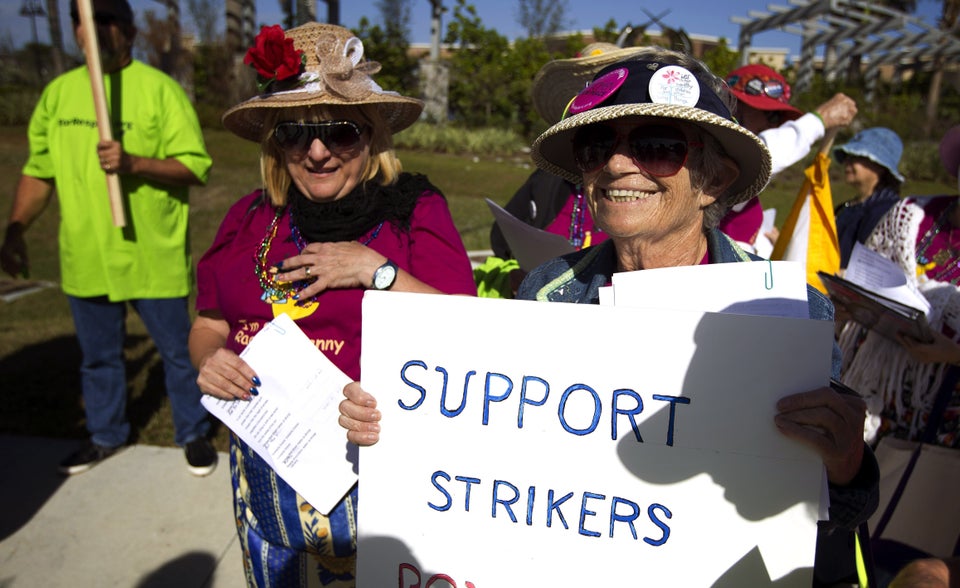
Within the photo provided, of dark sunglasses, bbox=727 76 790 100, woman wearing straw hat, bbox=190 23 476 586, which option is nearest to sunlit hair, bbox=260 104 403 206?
Result: woman wearing straw hat, bbox=190 23 476 586

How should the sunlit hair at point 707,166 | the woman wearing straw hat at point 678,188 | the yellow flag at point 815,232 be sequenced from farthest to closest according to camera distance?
the yellow flag at point 815,232
the sunlit hair at point 707,166
the woman wearing straw hat at point 678,188

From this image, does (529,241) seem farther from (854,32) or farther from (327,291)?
(854,32)

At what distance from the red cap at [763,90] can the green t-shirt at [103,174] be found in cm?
270

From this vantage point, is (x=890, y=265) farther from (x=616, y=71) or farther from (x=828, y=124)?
(x=616, y=71)

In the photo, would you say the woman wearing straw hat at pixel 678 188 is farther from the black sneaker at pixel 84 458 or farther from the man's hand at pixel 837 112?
the black sneaker at pixel 84 458

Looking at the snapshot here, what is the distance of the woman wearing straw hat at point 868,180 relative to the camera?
143 inches

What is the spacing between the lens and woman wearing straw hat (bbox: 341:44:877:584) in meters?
1.23

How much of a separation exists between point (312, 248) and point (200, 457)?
235 centimetres

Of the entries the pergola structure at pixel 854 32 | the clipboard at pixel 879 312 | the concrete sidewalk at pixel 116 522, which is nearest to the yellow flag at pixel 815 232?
the clipboard at pixel 879 312

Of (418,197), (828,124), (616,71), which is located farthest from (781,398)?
(828,124)

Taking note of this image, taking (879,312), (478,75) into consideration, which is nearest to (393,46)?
(478,75)

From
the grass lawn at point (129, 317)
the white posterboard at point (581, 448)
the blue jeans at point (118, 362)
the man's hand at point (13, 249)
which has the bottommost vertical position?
the grass lawn at point (129, 317)

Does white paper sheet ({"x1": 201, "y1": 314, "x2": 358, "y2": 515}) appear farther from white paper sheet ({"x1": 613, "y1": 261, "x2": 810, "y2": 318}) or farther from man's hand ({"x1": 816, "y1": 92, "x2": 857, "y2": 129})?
man's hand ({"x1": 816, "y1": 92, "x2": 857, "y2": 129})

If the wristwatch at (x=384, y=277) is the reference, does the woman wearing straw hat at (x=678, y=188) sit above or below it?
above
